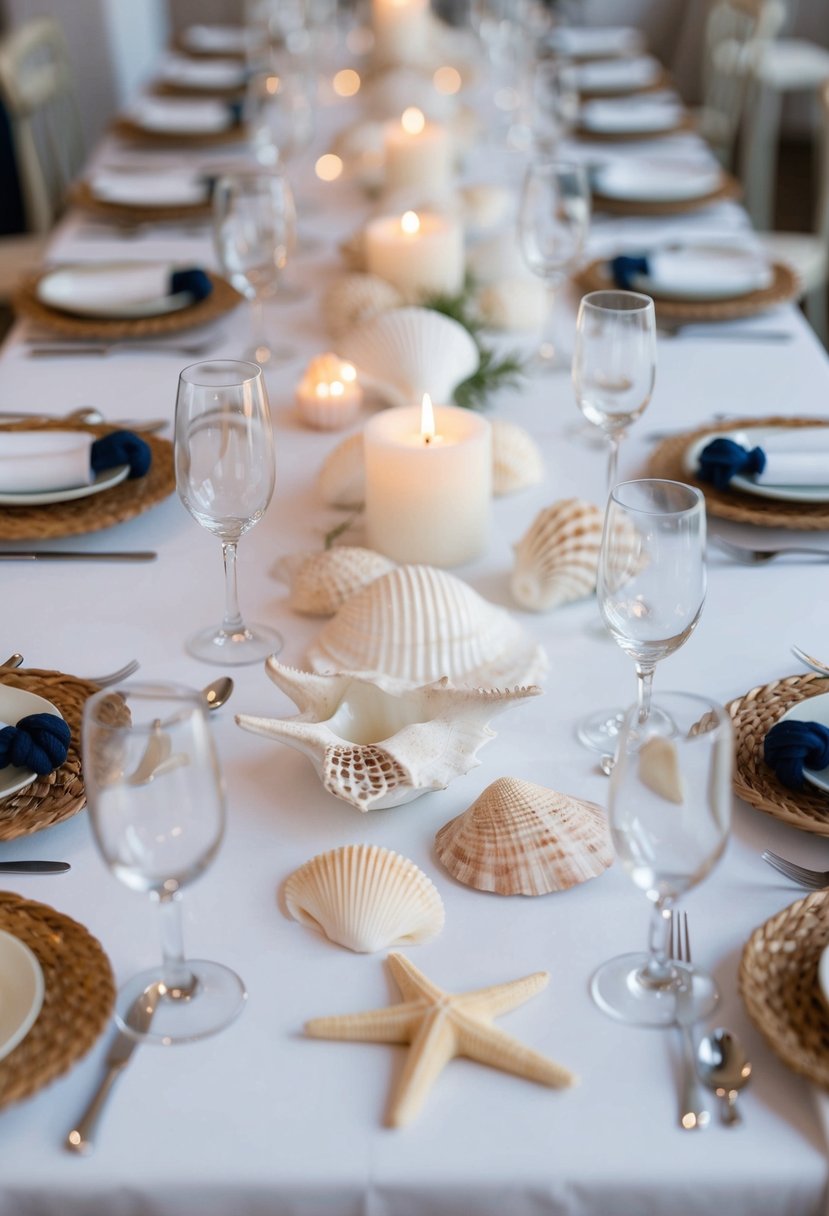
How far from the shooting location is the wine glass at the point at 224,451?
1.09 metres

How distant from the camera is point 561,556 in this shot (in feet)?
4.00

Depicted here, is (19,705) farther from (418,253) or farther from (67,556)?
(418,253)

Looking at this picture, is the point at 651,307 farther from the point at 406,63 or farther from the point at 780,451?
the point at 406,63

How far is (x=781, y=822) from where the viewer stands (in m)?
0.96

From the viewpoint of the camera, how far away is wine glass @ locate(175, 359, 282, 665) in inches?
42.9

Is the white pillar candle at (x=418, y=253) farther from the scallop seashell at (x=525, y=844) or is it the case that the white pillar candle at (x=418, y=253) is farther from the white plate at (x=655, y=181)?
the scallop seashell at (x=525, y=844)

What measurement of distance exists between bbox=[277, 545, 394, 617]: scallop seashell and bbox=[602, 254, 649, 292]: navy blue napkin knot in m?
0.89

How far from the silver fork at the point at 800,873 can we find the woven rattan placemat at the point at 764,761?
28 mm

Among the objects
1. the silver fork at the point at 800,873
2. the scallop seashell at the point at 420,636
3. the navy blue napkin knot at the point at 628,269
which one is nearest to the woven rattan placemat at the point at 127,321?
the navy blue napkin knot at the point at 628,269

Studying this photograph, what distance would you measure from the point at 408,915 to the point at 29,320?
136 centimetres

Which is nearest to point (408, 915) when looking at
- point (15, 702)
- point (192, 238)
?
point (15, 702)

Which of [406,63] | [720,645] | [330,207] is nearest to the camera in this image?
[720,645]

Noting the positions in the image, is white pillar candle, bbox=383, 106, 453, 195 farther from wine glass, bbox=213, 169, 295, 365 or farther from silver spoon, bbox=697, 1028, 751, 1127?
silver spoon, bbox=697, 1028, 751, 1127

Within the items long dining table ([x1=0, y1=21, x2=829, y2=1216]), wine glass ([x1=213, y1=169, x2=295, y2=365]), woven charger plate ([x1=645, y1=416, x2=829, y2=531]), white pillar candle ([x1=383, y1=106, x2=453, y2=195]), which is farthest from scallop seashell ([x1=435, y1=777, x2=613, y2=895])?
white pillar candle ([x1=383, y1=106, x2=453, y2=195])
